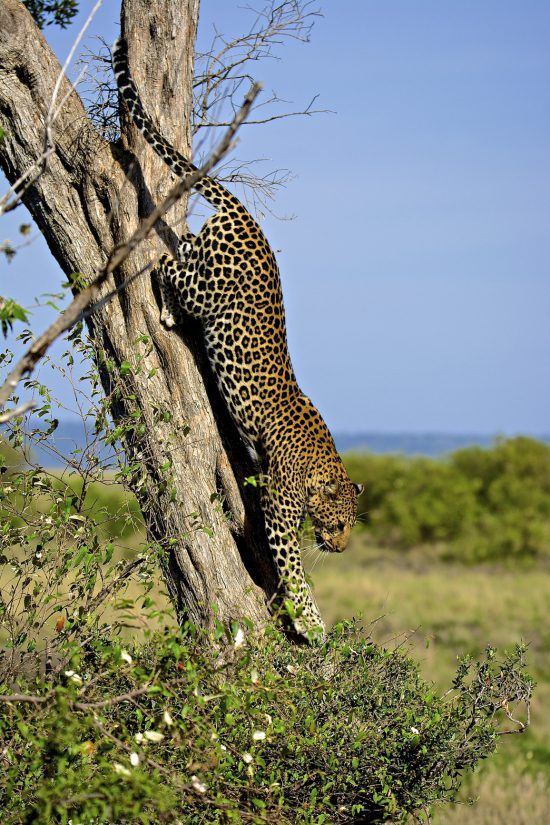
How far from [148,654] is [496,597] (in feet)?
67.2

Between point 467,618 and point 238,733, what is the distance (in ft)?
60.0

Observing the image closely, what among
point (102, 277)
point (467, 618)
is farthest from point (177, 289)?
point (467, 618)

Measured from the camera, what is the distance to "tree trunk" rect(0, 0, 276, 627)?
649 cm

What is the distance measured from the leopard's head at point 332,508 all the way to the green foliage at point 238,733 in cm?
166

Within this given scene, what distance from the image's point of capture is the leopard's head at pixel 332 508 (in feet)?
25.5

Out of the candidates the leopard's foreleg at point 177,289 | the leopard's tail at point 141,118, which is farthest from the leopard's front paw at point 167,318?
the leopard's tail at point 141,118

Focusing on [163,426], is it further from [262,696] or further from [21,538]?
[262,696]

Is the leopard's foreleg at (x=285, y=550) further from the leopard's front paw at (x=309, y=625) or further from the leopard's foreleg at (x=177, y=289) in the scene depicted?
the leopard's foreleg at (x=177, y=289)

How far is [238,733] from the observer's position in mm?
4887

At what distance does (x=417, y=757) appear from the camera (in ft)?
19.4

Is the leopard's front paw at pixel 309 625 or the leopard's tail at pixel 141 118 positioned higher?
→ the leopard's tail at pixel 141 118

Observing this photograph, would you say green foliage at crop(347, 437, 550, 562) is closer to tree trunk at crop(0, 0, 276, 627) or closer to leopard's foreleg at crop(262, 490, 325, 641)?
leopard's foreleg at crop(262, 490, 325, 641)

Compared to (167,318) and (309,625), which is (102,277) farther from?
(309,625)

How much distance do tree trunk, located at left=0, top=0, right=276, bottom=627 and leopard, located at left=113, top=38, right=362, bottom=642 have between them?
155 mm
